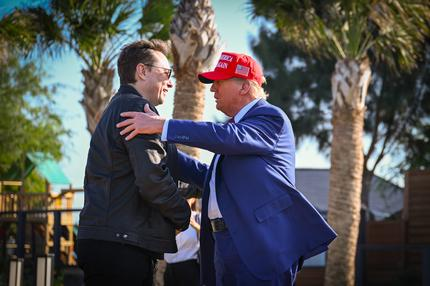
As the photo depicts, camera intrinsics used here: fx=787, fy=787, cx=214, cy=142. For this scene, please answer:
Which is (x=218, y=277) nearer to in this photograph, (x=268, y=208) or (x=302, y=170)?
(x=268, y=208)

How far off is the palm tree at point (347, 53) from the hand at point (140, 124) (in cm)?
916

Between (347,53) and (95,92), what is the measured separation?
436cm

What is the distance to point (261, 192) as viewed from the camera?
165 inches

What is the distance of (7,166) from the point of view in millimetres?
28859

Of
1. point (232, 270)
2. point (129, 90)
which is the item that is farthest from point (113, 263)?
point (129, 90)

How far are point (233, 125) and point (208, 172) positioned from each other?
498 millimetres

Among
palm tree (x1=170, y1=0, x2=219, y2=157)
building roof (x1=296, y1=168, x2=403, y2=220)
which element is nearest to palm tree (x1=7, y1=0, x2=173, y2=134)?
palm tree (x1=170, y1=0, x2=219, y2=157)

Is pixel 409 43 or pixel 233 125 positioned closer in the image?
pixel 233 125

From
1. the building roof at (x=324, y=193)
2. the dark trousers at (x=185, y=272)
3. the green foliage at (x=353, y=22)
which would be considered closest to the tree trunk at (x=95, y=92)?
the green foliage at (x=353, y=22)

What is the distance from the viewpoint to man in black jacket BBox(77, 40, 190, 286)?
4.07 m

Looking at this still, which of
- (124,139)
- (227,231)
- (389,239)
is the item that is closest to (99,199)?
(124,139)

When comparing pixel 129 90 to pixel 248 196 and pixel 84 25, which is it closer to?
pixel 248 196

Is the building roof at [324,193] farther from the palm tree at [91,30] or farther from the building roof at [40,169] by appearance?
the palm tree at [91,30]

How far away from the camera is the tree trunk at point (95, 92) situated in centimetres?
1316
